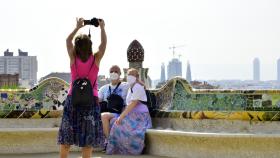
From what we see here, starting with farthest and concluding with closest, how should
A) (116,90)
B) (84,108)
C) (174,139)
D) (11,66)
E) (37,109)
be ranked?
(11,66) → (37,109) → (116,90) → (174,139) → (84,108)

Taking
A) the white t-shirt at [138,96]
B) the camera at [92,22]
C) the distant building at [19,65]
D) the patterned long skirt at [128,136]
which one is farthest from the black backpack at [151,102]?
the distant building at [19,65]

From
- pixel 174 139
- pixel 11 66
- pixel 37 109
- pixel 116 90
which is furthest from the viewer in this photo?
pixel 11 66

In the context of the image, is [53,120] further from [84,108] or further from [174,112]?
[84,108]

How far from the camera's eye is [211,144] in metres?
9.23

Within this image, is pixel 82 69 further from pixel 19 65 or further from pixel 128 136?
pixel 19 65

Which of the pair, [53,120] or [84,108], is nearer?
[84,108]

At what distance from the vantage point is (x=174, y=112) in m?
10.2

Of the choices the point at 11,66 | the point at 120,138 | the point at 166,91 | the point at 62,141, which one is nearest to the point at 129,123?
the point at 120,138

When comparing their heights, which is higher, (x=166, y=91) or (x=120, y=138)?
(x=166, y=91)

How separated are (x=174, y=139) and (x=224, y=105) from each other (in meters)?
0.85

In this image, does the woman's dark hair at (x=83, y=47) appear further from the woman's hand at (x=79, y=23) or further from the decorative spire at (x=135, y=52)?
the decorative spire at (x=135, y=52)

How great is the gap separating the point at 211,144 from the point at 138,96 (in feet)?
4.67

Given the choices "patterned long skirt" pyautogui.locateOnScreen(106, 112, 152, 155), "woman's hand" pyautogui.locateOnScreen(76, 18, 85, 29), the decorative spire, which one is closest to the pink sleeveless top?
"woman's hand" pyautogui.locateOnScreen(76, 18, 85, 29)

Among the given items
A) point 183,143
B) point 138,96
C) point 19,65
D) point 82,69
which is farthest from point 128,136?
point 19,65
